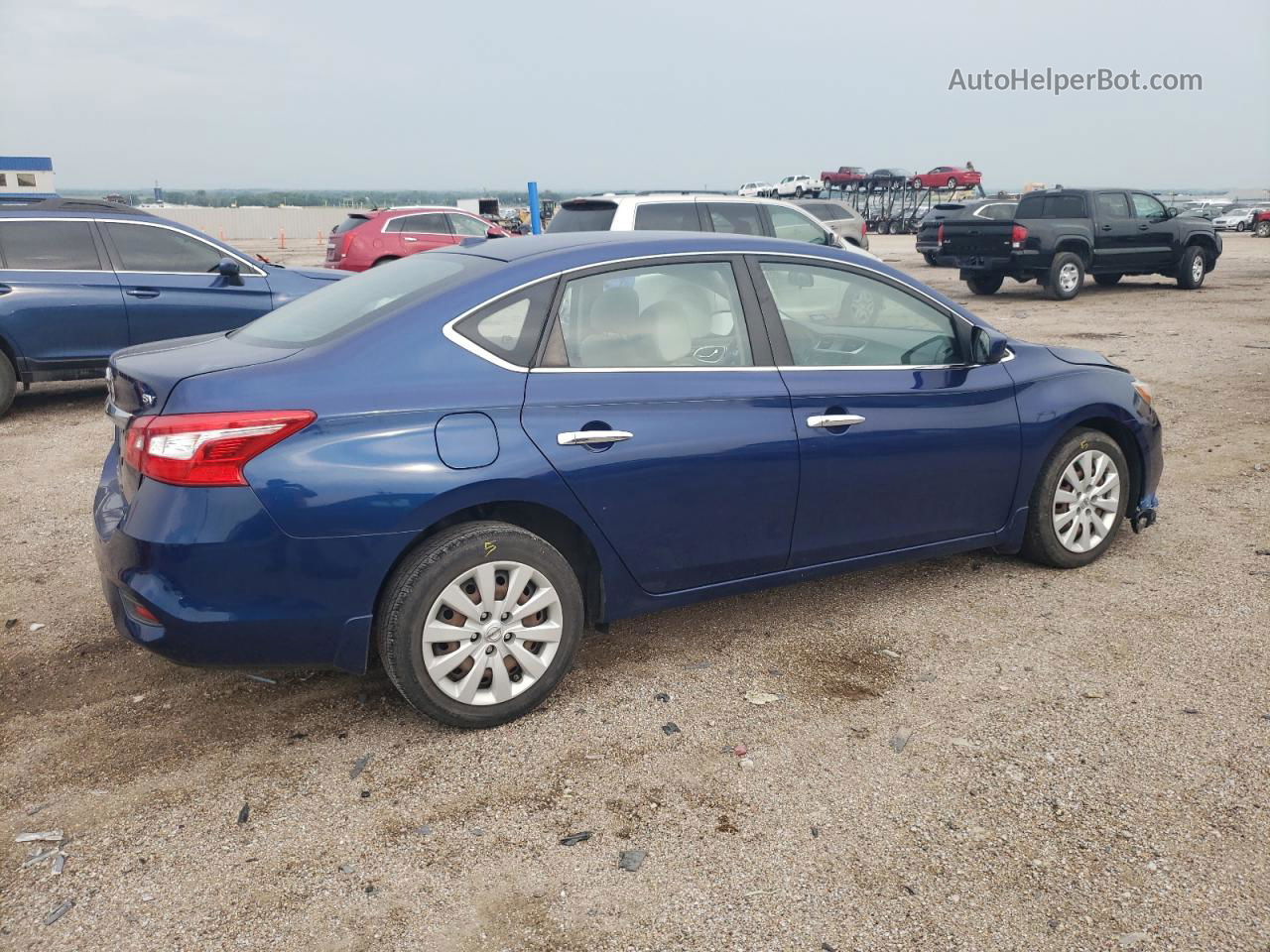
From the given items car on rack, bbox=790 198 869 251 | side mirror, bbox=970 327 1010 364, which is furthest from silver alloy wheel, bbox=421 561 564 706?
car on rack, bbox=790 198 869 251

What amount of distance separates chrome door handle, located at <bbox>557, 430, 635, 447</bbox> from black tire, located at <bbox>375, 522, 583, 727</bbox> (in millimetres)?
333

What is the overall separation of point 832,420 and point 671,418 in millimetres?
710

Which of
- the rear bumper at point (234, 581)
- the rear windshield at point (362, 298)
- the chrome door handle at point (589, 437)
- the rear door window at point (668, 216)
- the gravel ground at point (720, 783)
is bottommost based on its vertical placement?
the gravel ground at point (720, 783)

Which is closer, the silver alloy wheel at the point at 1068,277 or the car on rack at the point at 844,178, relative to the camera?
the silver alloy wheel at the point at 1068,277

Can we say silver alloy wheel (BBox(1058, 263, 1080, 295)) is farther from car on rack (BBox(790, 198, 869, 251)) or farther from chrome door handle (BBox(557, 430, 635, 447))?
chrome door handle (BBox(557, 430, 635, 447))

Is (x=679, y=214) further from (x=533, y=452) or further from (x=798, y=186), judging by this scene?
(x=798, y=186)

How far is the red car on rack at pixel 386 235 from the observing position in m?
16.9

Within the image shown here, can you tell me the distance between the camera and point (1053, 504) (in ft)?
15.6

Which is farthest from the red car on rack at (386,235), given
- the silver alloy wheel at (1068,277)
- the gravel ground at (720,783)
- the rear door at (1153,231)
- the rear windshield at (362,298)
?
the rear windshield at (362,298)

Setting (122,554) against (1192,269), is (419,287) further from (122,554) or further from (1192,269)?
(1192,269)

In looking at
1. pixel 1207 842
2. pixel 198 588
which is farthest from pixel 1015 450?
pixel 198 588

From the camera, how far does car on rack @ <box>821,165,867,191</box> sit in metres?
46.9

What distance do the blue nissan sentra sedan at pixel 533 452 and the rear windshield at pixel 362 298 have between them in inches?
0.7

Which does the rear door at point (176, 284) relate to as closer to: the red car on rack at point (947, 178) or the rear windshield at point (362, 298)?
the rear windshield at point (362, 298)
